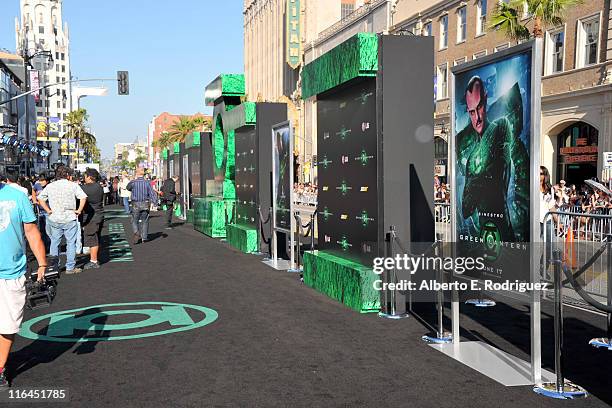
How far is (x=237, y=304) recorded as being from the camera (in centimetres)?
848

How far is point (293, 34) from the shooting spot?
63750mm

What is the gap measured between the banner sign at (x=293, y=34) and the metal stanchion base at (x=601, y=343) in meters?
60.0

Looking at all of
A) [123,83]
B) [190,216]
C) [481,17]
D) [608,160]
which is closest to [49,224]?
[190,216]

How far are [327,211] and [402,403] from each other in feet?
17.7

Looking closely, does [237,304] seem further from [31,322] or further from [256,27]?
[256,27]

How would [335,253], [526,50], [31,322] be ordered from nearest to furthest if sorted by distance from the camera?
[526,50]
[31,322]
[335,253]

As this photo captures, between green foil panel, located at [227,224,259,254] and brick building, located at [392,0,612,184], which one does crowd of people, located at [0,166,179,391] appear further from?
brick building, located at [392,0,612,184]

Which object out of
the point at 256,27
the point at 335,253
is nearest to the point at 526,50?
the point at 335,253

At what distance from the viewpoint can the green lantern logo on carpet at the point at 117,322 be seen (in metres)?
6.83

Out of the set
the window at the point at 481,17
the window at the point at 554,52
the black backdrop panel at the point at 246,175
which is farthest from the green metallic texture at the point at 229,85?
the window at the point at 481,17

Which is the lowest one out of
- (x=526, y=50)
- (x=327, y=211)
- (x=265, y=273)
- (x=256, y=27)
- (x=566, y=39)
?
(x=265, y=273)

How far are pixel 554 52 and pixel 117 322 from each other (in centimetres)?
2685

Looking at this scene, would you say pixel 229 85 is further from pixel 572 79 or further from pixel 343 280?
pixel 572 79

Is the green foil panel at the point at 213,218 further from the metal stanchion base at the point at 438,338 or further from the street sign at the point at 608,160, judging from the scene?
the metal stanchion base at the point at 438,338
